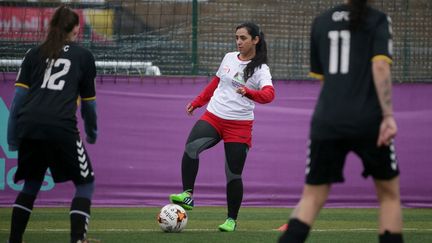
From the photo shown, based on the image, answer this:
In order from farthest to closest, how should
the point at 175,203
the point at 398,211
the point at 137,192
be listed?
the point at 137,192
the point at 175,203
the point at 398,211

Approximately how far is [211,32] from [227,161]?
5111 mm

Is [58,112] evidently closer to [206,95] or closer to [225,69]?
[225,69]

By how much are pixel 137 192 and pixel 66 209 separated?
4.36 feet

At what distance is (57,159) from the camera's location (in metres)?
6.45

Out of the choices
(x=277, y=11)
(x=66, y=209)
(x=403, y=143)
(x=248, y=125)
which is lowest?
(x=66, y=209)

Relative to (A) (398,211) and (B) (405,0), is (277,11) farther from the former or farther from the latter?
(A) (398,211)

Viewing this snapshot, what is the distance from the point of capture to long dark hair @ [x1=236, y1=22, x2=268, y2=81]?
9.30 meters

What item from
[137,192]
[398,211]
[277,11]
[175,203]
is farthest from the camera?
[277,11]

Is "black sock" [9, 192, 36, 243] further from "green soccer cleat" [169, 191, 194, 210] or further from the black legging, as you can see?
the black legging

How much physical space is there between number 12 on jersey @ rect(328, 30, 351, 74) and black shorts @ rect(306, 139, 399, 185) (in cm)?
45

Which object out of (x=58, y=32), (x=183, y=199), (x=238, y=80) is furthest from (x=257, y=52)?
(x=58, y=32)

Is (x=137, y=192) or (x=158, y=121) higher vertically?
(x=158, y=121)

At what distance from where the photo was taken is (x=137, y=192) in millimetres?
13258

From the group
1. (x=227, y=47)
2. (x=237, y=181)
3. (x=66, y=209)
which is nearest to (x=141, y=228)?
(x=237, y=181)
